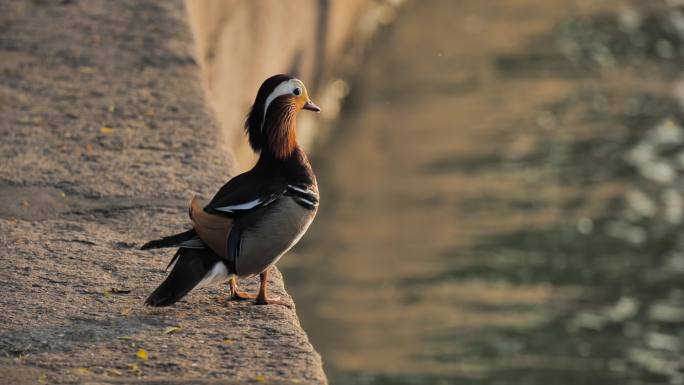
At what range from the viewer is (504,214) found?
7.21m

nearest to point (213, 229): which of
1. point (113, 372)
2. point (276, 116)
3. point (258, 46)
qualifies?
point (276, 116)

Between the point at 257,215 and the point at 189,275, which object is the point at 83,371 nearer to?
the point at 189,275

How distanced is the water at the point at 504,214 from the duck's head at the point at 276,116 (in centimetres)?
234

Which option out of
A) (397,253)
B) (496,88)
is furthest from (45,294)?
(496,88)

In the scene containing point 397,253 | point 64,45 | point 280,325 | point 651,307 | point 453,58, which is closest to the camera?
point 280,325

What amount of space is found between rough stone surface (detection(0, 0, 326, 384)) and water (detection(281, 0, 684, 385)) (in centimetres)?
156

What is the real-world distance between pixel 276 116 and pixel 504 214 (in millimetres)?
3990

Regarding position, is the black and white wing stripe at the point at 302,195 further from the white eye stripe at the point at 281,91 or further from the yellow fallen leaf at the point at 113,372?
the yellow fallen leaf at the point at 113,372

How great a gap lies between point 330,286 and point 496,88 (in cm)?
322

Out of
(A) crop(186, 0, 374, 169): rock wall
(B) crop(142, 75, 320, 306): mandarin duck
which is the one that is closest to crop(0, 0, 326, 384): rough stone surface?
(B) crop(142, 75, 320, 306): mandarin duck

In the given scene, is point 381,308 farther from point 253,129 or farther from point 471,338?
point 253,129

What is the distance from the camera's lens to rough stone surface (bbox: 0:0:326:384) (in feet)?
9.99

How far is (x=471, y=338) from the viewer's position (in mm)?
5891

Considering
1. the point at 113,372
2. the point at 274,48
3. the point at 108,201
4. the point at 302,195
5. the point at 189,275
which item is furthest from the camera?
the point at 274,48
